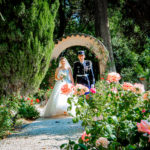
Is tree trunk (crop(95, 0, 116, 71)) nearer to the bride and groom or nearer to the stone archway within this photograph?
the stone archway

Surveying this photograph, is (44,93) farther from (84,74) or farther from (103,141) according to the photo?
(103,141)

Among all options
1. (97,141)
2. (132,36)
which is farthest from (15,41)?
(132,36)

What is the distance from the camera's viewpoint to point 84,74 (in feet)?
18.4

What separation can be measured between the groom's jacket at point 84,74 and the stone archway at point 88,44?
3.42 meters

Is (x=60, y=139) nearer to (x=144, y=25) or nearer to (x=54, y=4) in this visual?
(x=54, y=4)

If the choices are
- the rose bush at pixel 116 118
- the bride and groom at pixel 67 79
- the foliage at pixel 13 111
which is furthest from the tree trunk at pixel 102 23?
the rose bush at pixel 116 118

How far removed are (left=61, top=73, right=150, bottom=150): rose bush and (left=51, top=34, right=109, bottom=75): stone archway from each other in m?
6.42

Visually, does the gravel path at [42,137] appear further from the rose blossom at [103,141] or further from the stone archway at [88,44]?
the stone archway at [88,44]

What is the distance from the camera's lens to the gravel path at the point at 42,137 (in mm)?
3334

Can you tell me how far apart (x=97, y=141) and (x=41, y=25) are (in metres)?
5.62

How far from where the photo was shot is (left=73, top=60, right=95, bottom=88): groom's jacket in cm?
562

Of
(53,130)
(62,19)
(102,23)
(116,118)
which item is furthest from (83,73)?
(62,19)

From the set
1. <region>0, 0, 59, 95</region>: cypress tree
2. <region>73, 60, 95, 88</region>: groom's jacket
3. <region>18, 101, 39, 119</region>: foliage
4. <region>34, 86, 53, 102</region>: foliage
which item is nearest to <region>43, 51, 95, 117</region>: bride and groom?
<region>73, 60, 95, 88</region>: groom's jacket

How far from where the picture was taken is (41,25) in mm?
6699
